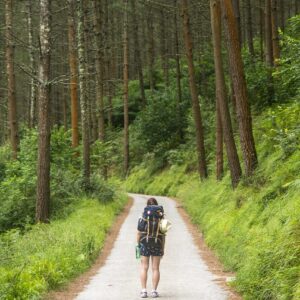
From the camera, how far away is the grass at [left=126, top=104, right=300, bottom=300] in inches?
324

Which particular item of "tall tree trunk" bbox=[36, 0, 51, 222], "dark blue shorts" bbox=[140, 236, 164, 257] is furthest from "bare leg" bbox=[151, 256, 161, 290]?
"tall tree trunk" bbox=[36, 0, 51, 222]

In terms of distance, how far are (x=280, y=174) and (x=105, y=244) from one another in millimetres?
5584

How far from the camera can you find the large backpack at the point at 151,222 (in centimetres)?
966

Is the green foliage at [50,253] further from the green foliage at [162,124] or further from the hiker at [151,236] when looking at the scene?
the green foliage at [162,124]

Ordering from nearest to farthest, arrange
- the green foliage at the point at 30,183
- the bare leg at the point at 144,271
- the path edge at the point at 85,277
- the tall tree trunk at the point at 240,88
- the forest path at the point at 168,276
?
1. the bare leg at the point at 144,271
2. the forest path at the point at 168,276
3. the path edge at the point at 85,277
4. the tall tree trunk at the point at 240,88
5. the green foliage at the point at 30,183

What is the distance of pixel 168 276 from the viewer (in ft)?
37.4

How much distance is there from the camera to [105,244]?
1566 centimetres

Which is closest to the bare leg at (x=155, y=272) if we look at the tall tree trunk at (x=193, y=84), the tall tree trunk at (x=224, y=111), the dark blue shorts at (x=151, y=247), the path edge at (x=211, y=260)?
the dark blue shorts at (x=151, y=247)

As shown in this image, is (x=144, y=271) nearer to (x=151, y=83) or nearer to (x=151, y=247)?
(x=151, y=247)

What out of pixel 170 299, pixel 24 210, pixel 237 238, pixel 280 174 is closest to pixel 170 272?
pixel 237 238

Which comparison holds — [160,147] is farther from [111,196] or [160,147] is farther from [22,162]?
[22,162]

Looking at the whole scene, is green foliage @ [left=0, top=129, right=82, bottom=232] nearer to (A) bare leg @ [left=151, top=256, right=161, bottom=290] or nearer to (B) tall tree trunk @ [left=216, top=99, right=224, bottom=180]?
(B) tall tree trunk @ [left=216, top=99, right=224, bottom=180]

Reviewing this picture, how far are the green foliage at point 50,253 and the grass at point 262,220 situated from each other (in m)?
3.30

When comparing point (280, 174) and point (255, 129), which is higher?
point (255, 129)
